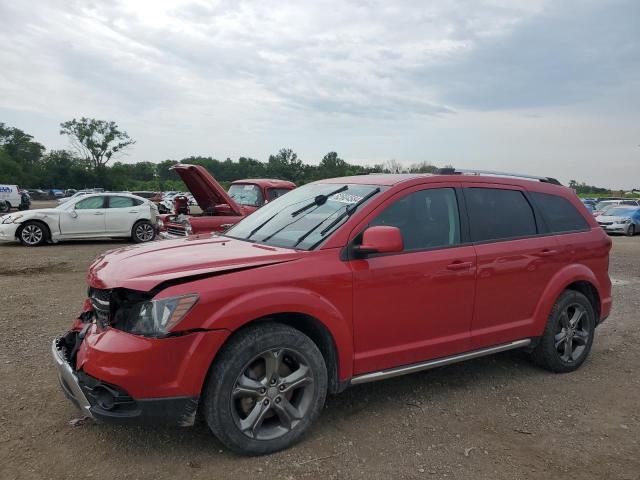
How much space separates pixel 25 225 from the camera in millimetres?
13500

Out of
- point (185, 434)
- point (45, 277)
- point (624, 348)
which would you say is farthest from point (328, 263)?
point (45, 277)

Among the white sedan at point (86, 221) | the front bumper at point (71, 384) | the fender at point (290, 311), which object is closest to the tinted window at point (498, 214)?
the fender at point (290, 311)

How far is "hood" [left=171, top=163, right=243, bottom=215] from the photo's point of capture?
1002 centimetres

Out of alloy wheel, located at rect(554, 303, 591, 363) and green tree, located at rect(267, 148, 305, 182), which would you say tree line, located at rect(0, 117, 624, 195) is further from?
alloy wheel, located at rect(554, 303, 591, 363)

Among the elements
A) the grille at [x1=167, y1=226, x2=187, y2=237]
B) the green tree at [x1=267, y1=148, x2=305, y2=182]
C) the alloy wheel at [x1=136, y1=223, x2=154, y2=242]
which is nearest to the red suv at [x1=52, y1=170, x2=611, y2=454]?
the grille at [x1=167, y1=226, x2=187, y2=237]

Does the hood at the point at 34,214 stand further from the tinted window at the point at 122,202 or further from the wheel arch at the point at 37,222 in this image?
the tinted window at the point at 122,202

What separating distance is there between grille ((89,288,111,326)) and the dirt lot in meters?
0.81

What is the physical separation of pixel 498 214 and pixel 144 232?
1245cm

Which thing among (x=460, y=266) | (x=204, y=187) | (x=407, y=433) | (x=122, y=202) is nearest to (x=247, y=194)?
(x=204, y=187)

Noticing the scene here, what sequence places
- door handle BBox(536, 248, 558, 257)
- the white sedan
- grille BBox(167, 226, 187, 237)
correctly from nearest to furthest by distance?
door handle BBox(536, 248, 558, 257)
grille BBox(167, 226, 187, 237)
the white sedan

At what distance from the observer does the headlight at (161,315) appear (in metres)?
2.83

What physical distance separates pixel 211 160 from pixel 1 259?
343 feet

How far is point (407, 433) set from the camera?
3459 millimetres

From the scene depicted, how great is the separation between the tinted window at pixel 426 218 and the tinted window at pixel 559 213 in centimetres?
109
